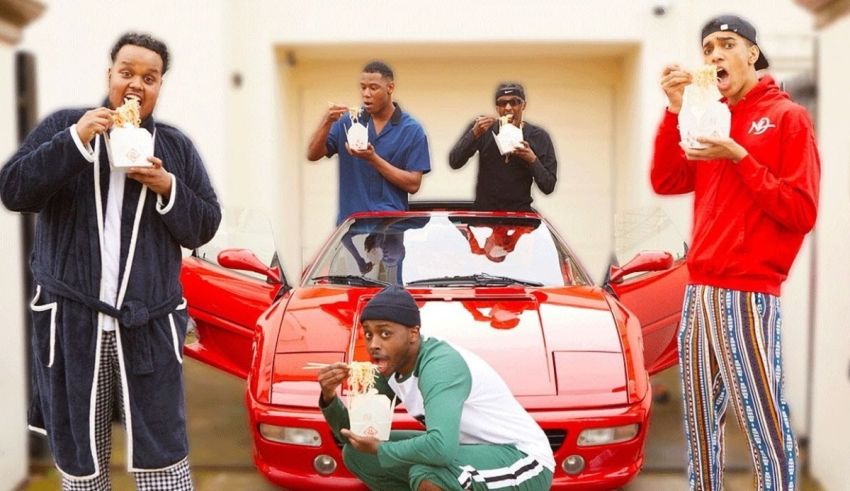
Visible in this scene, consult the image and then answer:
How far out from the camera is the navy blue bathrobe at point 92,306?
3080mm

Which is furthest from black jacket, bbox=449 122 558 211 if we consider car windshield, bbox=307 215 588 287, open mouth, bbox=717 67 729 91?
open mouth, bbox=717 67 729 91

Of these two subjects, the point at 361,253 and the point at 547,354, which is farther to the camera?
the point at 361,253

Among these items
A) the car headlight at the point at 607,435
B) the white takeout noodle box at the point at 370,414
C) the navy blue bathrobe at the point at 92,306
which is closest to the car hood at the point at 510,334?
the car headlight at the point at 607,435

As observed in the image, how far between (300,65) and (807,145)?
24.5ft

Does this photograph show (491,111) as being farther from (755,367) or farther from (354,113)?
(755,367)

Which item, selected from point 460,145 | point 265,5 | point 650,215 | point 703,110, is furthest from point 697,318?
point 265,5

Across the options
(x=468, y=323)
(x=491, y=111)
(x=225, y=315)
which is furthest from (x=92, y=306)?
(x=491, y=111)

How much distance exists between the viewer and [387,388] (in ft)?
11.5

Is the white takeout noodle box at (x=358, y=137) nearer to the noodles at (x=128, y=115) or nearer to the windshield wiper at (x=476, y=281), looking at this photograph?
the windshield wiper at (x=476, y=281)

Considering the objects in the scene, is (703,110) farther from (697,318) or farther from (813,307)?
(813,307)

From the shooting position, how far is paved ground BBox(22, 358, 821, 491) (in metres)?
5.05

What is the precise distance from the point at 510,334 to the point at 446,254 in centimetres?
86

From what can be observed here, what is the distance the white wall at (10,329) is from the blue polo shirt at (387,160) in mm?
1673

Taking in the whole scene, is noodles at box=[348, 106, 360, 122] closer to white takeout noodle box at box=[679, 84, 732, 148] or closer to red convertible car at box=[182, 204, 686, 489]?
red convertible car at box=[182, 204, 686, 489]
